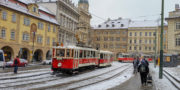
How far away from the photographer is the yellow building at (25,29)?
32.6m

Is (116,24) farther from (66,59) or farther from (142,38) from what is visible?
(66,59)

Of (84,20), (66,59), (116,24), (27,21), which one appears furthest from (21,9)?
(116,24)

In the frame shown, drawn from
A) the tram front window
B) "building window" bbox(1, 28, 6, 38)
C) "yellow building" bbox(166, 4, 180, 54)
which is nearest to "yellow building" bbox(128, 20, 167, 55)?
"yellow building" bbox(166, 4, 180, 54)

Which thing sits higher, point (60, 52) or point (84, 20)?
point (84, 20)

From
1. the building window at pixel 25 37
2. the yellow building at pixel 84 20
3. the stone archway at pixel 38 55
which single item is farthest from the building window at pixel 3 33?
A: the yellow building at pixel 84 20

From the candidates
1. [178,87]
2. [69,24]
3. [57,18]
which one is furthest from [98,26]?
[178,87]

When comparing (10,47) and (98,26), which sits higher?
(98,26)

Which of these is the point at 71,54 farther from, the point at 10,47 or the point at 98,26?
the point at 98,26

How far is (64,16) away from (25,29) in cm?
1666

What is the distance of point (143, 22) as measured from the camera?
8006cm

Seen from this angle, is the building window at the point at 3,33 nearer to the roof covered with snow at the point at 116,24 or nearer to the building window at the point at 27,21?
the building window at the point at 27,21

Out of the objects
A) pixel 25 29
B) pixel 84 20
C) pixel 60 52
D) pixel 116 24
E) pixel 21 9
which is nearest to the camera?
pixel 60 52

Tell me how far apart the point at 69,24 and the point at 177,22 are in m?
27.8

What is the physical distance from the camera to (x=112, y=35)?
263ft
